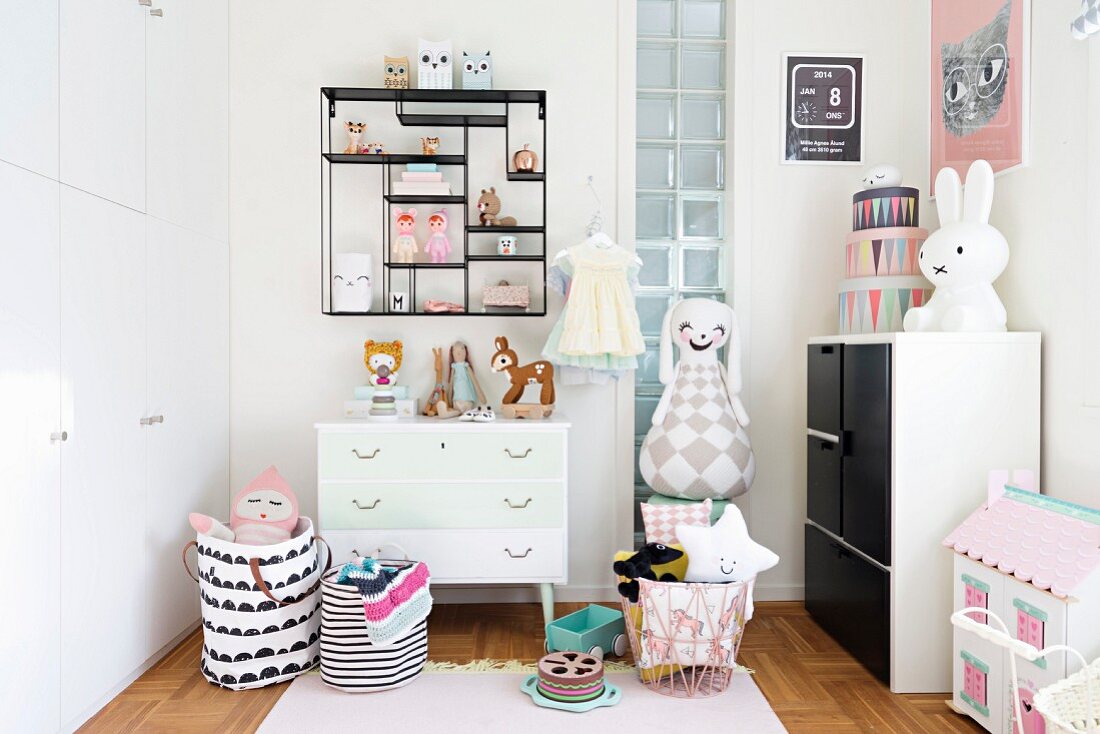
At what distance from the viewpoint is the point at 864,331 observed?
3096mm

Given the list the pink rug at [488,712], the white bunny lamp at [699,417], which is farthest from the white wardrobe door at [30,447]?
the white bunny lamp at [699,417]

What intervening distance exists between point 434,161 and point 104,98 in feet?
4.16

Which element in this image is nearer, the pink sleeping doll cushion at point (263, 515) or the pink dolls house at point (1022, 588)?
the pink dolls house at point (1022, 588)

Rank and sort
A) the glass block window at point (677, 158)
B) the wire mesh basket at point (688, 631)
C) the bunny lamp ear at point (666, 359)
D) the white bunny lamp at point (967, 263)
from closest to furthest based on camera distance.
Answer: the wire mesh basket at point (688, 631)
the white bunny lamp at point (967, 263)
the bunny lamp ear at point (666, 359)
the glass block window at point (677, 158)

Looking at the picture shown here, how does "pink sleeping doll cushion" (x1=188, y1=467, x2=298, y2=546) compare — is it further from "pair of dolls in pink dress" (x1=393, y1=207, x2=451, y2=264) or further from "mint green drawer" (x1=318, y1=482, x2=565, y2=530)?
"pair of dolls in pink dress" (x1=393, y1=207, x2=451, y2=264)

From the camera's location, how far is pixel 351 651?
2.53 metres

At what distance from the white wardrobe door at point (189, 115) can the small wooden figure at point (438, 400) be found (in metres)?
1.03

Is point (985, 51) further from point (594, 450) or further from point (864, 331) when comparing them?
point (594, 450)

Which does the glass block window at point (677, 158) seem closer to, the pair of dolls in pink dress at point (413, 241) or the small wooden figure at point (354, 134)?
the pair of dolls in pink dress at point (413, 241)

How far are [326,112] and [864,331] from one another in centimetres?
240

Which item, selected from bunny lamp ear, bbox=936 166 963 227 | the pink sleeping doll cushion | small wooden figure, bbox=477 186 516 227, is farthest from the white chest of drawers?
bunny lamp ear, bbox=936 166 963 227

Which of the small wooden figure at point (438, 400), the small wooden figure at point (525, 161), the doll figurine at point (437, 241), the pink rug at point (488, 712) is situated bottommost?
the pink rug at point (488, 712)

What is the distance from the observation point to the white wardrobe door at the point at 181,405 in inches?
108

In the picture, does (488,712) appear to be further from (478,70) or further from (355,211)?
(478,70)
